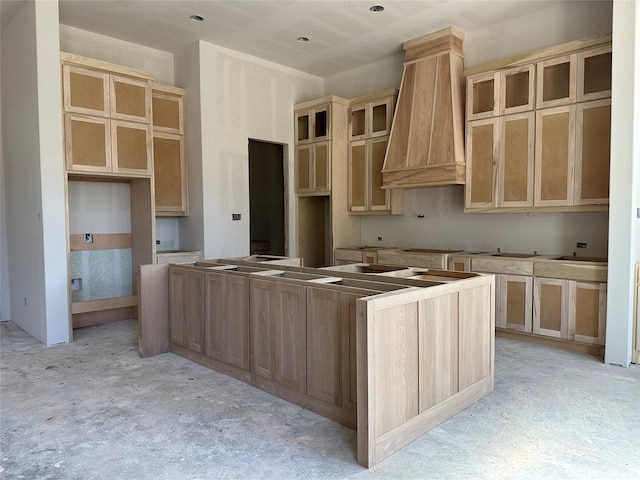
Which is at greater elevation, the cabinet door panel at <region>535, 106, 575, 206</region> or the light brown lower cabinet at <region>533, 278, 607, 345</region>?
the cabinet door panel at <region>535, 106, 575, 206</region>

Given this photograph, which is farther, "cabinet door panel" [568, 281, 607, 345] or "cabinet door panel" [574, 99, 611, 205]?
"cabinet door panel" [574, 99, 611, 205]

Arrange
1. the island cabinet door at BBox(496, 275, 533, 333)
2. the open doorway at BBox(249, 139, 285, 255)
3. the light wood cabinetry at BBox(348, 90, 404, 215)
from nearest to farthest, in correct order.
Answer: the island cabinet door at BBox(496, 275, 533, 333) → the light wood cabinetry at BBox(348, 90, 404, 215) → the open doorway at BBox(249, 139, 285, 255)

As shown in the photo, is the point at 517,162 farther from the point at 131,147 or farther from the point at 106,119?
the point at 106,119

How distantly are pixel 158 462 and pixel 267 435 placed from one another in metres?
0.61

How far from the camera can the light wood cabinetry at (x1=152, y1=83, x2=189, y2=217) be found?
19.1 ft

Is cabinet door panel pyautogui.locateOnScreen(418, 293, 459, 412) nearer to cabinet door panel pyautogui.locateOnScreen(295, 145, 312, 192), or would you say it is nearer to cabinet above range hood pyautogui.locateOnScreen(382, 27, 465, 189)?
cabinet above range hood pyautogui.locateOnScreen(382, 27, 465, 189)

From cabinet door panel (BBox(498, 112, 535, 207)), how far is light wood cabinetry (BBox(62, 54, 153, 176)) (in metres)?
4.12

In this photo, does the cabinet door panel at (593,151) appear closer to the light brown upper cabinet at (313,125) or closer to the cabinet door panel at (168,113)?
the light brown upper cabinet at (313,125)

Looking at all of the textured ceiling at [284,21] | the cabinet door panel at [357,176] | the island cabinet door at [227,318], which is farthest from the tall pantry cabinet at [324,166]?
the island cabinet door at [227,318]

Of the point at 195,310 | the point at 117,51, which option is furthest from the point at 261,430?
the point at 117,51

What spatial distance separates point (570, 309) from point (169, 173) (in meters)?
4.99

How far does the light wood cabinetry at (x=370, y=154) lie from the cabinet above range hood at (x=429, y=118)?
1.13 ft

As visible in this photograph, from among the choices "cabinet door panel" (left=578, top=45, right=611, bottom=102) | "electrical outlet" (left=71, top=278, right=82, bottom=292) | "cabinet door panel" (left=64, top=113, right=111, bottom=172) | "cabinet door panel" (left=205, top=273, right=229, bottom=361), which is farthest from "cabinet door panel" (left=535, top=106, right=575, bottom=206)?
"electrical outlet" (left=71, top=278, right=82, bottom=292)

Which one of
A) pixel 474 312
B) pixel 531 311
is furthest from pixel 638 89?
pixel 474 312
